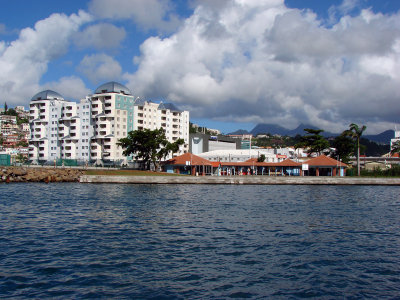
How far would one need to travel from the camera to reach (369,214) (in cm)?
3478

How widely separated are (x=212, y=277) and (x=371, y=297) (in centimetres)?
606

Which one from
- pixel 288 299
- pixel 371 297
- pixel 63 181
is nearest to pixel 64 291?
pixel 288 299

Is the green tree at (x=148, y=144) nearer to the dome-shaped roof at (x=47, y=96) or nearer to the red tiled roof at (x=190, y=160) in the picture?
the red tiled roof at (x=190, y=160)

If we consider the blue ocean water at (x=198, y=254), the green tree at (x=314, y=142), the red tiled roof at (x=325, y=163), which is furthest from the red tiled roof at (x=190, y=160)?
the blue ocean water at (x=198, y=254)

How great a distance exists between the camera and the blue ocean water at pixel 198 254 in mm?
15086

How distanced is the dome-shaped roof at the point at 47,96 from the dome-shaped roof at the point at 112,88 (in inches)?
817

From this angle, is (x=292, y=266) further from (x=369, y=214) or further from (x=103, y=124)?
(x=103, y=124)

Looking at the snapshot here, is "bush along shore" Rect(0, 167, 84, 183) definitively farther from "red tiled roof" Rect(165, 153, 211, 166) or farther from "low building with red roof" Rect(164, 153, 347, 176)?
"low building with red roof" Rect(164, 153, 347, 176)

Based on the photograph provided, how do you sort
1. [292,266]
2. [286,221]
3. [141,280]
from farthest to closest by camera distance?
1. [286,221]
2. [292,266]
3. [141,280]

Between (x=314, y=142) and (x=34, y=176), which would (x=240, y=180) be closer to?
(x=34, y=176)

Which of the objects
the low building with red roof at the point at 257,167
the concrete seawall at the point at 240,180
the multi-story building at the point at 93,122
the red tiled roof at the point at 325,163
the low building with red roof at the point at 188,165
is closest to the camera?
the concrete seawall at the point at 240,180

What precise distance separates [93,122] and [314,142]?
71.0 meters

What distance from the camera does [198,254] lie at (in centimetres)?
1986

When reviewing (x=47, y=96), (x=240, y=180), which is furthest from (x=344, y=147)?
(x=47, y=96)
